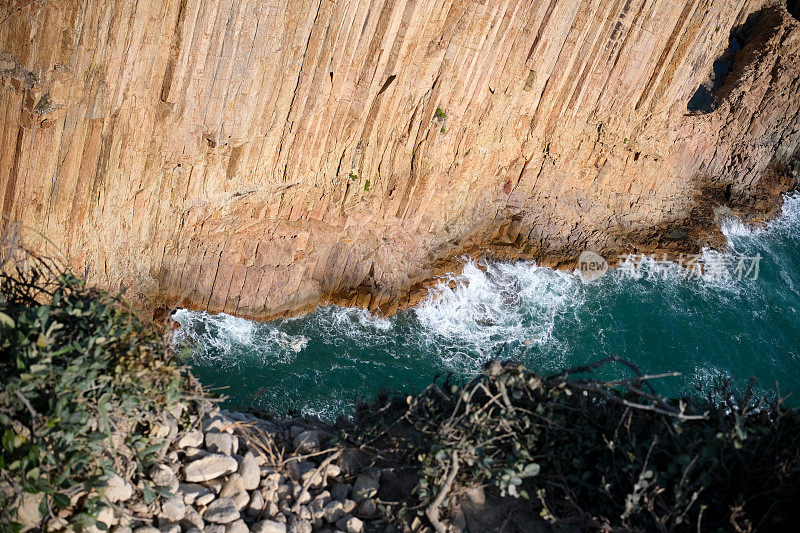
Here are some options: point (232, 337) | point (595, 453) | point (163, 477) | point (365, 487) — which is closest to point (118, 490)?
point (163, 477)

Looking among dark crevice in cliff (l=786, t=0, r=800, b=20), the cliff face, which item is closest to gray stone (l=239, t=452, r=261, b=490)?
the cliff face

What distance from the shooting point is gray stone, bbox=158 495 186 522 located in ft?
15.9

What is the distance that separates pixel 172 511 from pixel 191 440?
707 mm

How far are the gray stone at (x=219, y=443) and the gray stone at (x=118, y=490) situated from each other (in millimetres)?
885

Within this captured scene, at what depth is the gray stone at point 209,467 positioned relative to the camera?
523 cm

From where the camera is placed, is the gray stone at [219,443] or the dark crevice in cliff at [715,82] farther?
the dark crevice in cliff at [715,82]

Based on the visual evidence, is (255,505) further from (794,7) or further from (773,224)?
(794,7)

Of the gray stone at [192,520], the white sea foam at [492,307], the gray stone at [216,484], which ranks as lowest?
the white sea foam at [492,307]

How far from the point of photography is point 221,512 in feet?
16.5

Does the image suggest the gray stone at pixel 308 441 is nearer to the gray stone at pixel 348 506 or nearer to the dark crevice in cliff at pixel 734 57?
the gray stone at pixel 348 506

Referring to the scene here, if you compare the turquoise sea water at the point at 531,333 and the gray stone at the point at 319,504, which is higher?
the gray stone at the point at 319,504

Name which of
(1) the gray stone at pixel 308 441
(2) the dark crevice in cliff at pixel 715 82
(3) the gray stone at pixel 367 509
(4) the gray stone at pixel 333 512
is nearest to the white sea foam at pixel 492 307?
(2) the dark crevice in cliff at pixel 715 82

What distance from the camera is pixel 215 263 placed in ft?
46.3

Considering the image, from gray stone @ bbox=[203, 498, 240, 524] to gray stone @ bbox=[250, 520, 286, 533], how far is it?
0.19m
